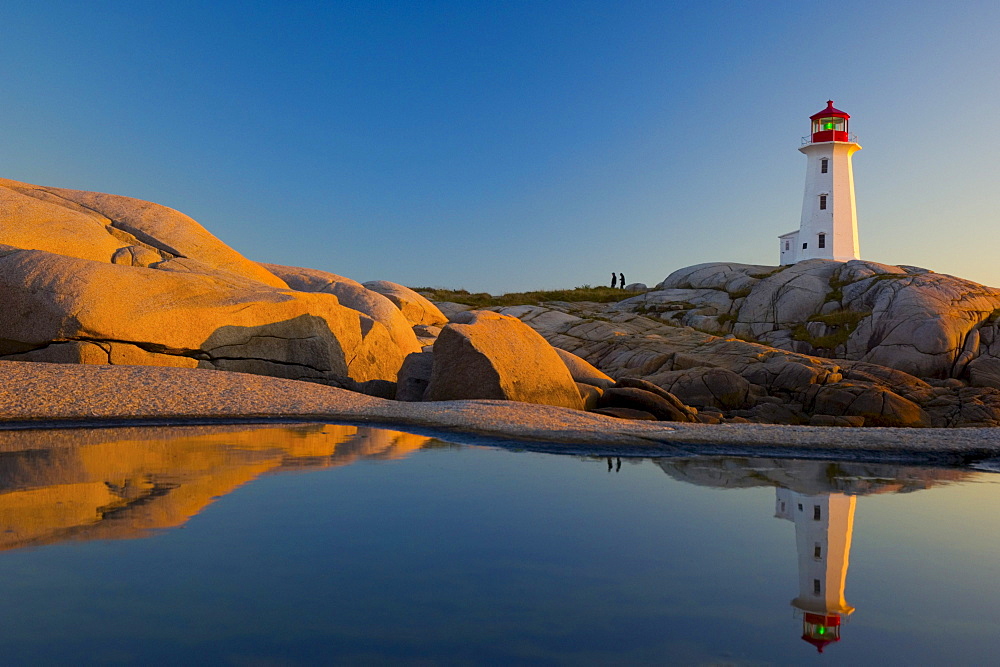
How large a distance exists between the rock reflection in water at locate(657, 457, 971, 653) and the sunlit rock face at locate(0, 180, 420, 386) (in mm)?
9547

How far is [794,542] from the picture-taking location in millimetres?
4949

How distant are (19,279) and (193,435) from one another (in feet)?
22.2

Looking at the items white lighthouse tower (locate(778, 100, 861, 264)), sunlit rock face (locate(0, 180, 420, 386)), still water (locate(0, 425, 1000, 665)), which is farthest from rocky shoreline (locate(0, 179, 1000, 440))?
white lighthouse tower (locate(778, 100, 861, 264))

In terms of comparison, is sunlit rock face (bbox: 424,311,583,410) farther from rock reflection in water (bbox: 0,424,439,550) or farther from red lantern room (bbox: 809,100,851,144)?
red lantern room (bbox: 809,100,851,144)

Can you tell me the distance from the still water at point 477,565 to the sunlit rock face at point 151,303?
6.65 m

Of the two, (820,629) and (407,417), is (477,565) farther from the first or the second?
(407,417)

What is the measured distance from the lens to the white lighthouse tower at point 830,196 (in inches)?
1743

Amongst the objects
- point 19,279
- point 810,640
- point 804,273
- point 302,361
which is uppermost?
point 804,273

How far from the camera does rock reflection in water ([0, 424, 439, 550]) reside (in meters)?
4.84

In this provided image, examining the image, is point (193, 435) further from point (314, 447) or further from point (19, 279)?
point (19, 279)

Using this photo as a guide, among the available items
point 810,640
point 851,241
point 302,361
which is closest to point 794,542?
point 810,640

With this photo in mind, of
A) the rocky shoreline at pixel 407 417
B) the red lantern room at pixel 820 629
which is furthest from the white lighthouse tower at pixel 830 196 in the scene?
the red lantern room at pixel 820 629

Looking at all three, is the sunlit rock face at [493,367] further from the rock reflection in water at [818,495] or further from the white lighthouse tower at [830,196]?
the white lighthouse tower at [830,196]

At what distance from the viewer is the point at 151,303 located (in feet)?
45.8
